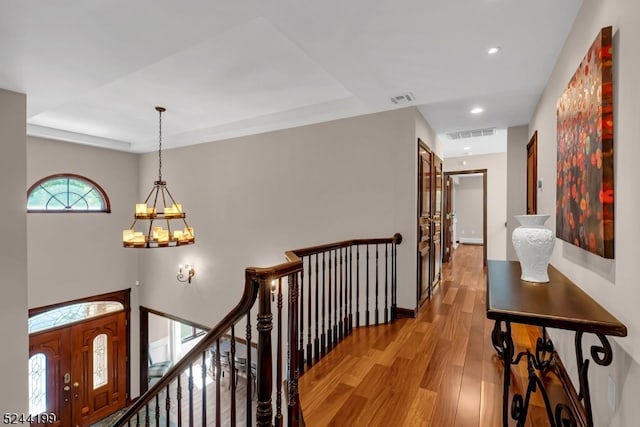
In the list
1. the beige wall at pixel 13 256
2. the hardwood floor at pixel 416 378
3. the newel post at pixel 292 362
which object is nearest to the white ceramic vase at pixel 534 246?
the hardwood floor at pixel 416 378

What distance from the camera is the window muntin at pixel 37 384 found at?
514 cm

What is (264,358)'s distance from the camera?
56.1 inches

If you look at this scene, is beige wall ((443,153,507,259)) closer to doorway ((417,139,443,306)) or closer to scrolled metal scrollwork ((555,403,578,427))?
doorway ((417,139,443,306))

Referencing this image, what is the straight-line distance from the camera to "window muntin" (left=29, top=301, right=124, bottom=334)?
5.26 meters

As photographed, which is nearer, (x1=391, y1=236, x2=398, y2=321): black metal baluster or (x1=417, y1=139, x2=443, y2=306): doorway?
(x1=391, y1=236, x2=398, y2=321): black metal baluster

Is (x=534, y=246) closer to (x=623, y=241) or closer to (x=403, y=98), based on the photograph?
(x=623, y=241)

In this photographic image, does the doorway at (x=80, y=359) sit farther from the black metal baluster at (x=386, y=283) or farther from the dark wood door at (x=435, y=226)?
the dark wood door at (x=435, y=226)

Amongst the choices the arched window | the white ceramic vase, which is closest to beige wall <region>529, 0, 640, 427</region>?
the white ceramic vase

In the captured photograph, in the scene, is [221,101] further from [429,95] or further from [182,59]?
[429,95]

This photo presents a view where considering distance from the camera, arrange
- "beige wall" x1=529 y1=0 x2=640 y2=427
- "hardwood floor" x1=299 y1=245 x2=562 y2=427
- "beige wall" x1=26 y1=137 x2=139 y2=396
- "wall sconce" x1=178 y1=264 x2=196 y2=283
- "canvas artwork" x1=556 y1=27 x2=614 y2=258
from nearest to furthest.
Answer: "beige wall" x1=529 y1=0 x2=640 y2=427 < "canvas artwork" x1=556 y1=27 x2=614 y2=258 < "hardwood floor" x1=299 y1=245 x2=562 y2=427 < "beige wall" x1=26 y1=137 x2=139 y2=396 < "wall sconce" x1=178 y1=264 x2=196 y2=283

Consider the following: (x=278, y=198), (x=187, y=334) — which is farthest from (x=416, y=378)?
(x=187, y=334)

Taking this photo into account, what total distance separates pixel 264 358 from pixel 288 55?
2.52 m

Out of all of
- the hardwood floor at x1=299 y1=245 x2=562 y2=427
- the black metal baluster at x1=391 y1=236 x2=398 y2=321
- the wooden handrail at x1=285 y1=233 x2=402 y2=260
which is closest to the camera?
the hardwood floor at x1=299 y1=245 x2=562 y2=427

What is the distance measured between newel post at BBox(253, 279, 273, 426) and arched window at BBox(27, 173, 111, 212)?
19.6ft
